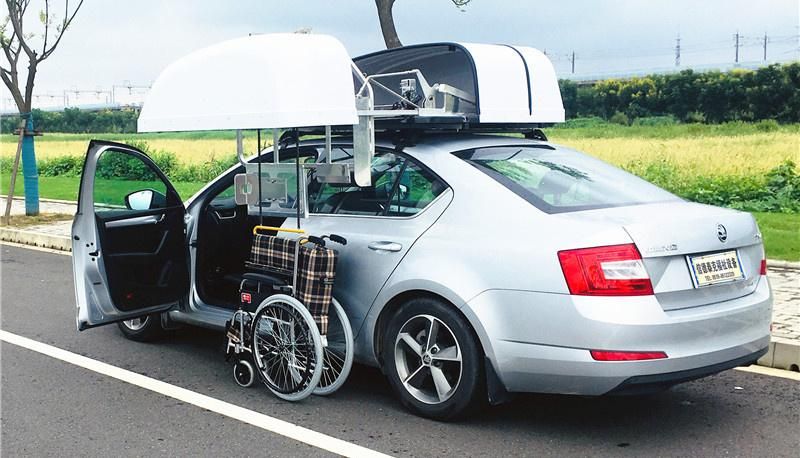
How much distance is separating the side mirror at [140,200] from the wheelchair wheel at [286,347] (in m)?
1.39

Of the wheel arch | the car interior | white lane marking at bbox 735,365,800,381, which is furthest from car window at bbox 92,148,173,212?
white lane marking at bbox 735,365,800,381

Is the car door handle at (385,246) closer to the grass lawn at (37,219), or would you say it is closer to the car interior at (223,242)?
the car interior at (223,242)

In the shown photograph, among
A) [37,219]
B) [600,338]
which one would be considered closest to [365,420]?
[600,338]

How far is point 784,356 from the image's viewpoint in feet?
18.8

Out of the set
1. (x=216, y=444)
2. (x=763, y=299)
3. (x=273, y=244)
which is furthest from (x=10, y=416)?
(x=763, y=299)

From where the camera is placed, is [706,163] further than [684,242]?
Yes

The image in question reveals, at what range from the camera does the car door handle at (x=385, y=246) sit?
15.8 feet

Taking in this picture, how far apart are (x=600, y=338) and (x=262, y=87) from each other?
7.18 feet

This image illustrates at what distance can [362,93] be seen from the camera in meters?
5.33

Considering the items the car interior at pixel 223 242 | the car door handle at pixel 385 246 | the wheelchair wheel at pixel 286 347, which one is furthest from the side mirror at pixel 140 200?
the car door handle at pixel 385 246

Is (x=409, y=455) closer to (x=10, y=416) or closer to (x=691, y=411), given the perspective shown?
(x=691, y=411)

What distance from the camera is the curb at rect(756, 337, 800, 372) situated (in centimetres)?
569

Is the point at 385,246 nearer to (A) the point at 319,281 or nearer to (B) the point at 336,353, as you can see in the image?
(A) the point at 319,281

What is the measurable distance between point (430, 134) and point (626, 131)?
27560 mm
